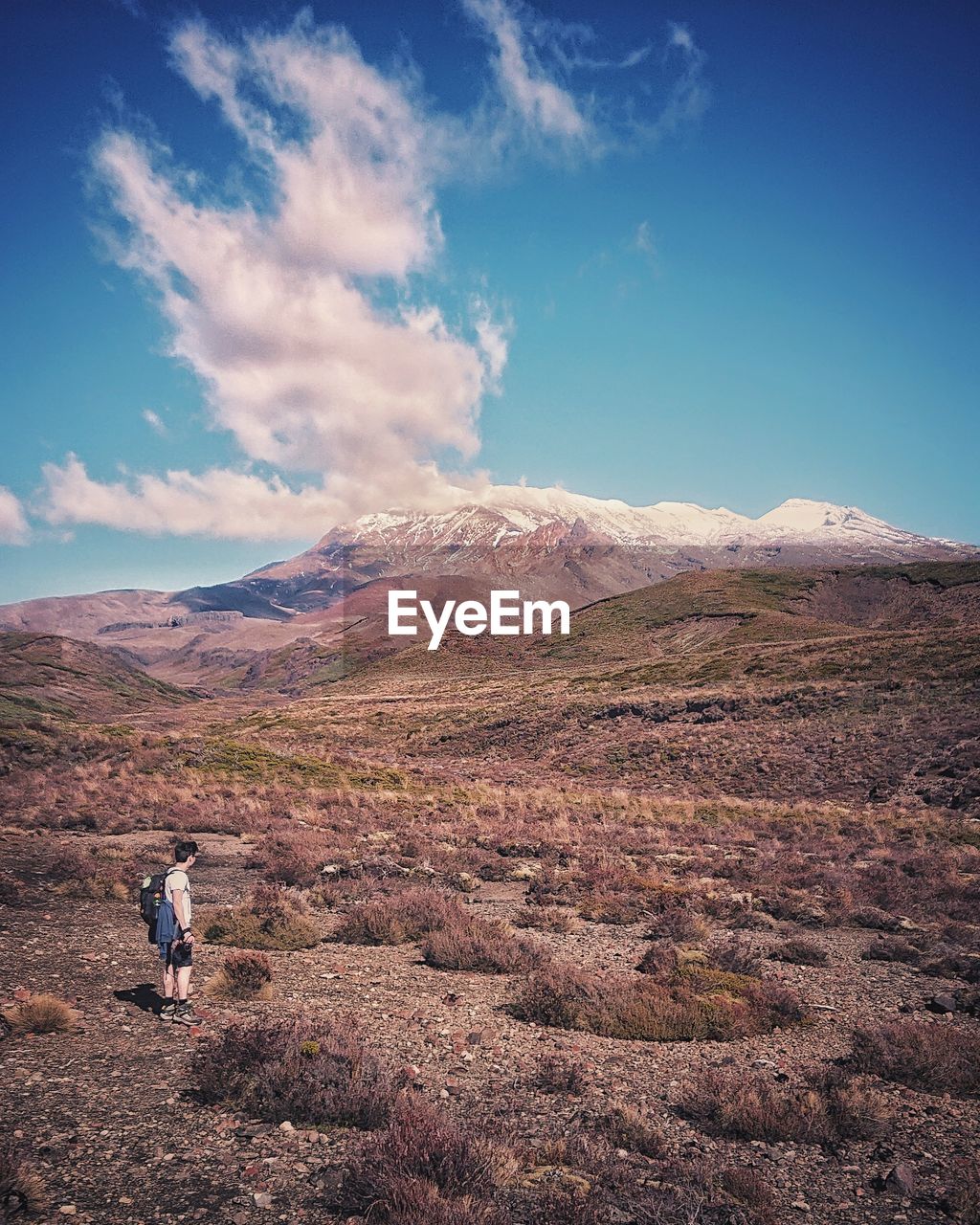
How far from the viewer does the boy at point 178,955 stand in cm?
905

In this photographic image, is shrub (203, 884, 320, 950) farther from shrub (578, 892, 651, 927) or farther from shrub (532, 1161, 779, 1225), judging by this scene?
shrub (532, 1161, 779, 1225)

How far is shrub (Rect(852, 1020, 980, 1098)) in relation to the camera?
27.2 ft

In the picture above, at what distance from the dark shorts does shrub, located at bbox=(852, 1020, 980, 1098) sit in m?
9.33

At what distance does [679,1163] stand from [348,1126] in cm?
336

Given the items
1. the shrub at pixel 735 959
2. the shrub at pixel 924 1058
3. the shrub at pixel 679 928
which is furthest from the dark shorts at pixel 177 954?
the shrub at pixel 679 928

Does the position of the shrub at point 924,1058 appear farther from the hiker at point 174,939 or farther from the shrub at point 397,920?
the hiker at point 174,939

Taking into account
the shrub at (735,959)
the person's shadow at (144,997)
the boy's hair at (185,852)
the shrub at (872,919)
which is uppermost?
the boy's hair at (185,852)

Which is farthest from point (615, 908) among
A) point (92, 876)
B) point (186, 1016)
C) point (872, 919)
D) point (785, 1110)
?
point (92, 876)

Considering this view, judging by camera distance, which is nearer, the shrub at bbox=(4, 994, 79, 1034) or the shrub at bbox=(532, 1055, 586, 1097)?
the shrub at bbox=(532, 1055, 586, 1097)

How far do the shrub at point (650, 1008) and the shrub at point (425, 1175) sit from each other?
4.25 metres

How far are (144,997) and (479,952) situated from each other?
5.73 meters

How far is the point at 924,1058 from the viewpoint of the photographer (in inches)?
339

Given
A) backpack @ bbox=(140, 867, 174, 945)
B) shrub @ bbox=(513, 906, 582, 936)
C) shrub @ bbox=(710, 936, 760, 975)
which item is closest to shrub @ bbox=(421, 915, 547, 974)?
shrub @ bbox=(513, 906, 582, 936)

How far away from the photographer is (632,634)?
129m
